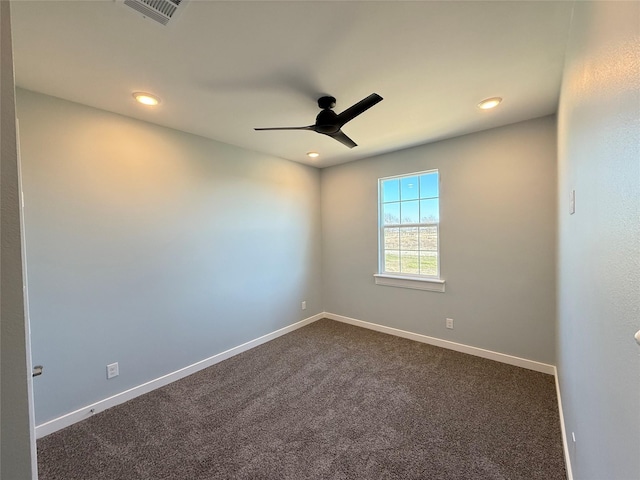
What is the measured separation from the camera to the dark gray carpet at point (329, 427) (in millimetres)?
1614

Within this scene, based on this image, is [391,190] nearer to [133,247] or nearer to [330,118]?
[330,118]

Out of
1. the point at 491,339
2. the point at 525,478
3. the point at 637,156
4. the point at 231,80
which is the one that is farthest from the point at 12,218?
the point at 491,339

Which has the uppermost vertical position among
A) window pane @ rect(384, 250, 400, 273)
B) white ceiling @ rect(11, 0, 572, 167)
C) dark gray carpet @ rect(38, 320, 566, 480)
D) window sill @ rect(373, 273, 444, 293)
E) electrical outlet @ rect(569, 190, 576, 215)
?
white ceiling @ rect(11, 0, 572, 167)

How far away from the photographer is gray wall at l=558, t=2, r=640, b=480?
2.06ft

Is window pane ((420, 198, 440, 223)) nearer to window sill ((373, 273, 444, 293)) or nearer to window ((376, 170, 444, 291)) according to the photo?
window ((376, 170, 444, 291))

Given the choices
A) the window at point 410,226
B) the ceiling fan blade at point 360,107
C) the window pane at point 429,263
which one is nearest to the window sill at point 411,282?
the window at point 410,226

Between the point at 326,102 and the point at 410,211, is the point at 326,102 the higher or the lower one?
A: the higher one

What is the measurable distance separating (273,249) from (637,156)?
3.32 m

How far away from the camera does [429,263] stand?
133 inches

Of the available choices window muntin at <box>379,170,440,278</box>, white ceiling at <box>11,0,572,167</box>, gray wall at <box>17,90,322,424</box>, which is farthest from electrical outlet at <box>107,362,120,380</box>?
window muntin at <box>379,170,440,278</box>

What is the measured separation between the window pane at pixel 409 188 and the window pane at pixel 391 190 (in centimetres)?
6

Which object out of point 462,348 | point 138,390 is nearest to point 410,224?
point 462,348

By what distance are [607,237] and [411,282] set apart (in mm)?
2680

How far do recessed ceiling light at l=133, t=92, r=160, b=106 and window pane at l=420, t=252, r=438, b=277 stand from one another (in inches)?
126
